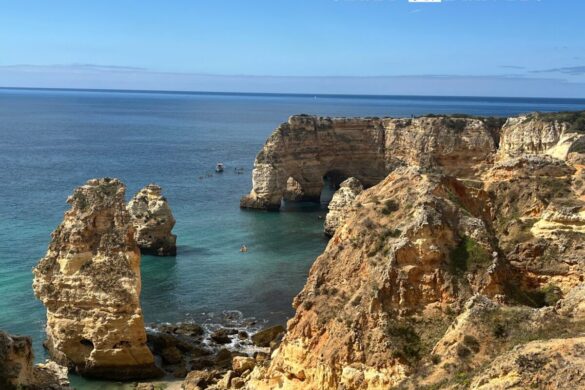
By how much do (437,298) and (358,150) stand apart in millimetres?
69695

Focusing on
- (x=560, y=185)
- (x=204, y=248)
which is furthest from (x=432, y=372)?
(x=204, y=248)

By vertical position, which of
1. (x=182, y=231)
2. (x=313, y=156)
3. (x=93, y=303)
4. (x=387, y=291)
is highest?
Result: (x=387, y=291)

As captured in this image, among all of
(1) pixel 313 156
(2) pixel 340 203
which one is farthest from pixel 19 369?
(1) pixel 313 156

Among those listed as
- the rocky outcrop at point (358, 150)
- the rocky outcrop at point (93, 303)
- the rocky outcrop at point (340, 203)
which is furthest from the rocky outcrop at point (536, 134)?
the rocky outcrop at point (93, 303)

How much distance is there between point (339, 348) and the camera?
2250 cm

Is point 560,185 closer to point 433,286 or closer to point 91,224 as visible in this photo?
point 433,286

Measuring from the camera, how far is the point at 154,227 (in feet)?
192

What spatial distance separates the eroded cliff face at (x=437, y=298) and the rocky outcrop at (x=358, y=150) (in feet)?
161

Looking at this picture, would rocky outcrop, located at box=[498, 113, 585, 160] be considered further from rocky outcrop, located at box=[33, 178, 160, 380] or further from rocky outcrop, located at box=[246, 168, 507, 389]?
rocky outcrop, located at box=[246, 168, 507, 389]

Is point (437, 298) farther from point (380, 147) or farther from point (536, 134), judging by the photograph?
point (380, 147)

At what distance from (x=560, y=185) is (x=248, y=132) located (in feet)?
522

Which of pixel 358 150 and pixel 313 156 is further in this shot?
pixel 358 150

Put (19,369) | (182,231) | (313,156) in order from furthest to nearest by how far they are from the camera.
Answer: (313,156)
(182,231)
(19,369)

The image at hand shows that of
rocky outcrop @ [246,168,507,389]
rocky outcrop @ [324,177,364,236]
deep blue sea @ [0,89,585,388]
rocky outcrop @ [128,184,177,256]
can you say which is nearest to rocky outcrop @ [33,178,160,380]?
deep blue sea @ [0,89,585,388]
